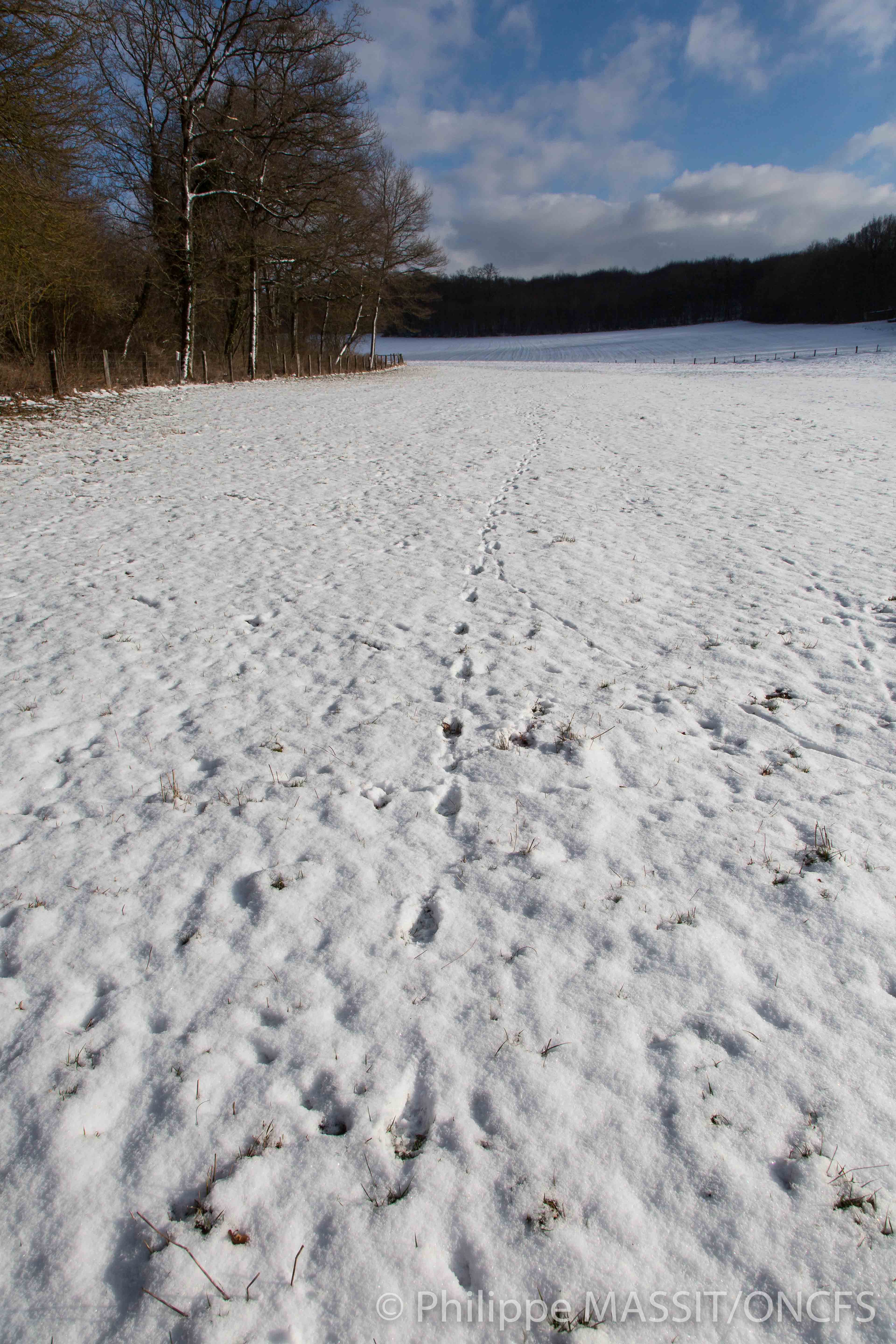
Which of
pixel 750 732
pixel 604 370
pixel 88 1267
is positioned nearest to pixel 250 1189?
pixel 88 1267

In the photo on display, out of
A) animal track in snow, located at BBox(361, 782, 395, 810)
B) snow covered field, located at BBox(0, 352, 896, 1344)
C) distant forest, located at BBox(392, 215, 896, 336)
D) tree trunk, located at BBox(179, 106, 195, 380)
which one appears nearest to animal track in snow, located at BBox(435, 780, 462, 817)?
snow covered field, located at BBox(0, 352, 896, 1344)

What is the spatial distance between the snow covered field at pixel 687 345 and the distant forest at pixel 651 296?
6.39 meters

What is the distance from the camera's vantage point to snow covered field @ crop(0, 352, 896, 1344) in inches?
73.5

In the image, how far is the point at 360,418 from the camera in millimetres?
18797

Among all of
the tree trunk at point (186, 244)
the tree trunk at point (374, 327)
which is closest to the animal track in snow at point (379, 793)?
the tree trunk at point (186, 244)

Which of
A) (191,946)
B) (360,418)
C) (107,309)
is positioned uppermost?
(107,309)

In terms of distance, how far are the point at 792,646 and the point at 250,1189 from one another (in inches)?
201

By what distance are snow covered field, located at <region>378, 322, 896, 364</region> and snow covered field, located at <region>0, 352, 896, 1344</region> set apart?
191ft

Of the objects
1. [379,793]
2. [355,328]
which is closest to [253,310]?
[355,328]

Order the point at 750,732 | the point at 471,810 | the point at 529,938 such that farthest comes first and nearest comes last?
the point at 750,732 < the point at 471,810 < the point at 529,938

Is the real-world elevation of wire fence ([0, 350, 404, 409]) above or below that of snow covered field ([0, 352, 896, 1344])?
above

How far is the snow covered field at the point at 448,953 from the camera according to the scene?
187 cm

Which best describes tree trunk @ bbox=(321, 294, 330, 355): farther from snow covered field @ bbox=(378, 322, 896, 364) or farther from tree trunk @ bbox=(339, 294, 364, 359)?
snow covered field @ bbox=(378, 322, 896, 364)

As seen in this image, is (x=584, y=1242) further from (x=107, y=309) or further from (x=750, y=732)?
(x=107, y=309)
